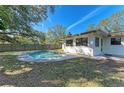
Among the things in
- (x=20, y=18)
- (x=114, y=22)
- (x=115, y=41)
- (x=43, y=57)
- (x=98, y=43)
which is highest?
(x=114, y=22)

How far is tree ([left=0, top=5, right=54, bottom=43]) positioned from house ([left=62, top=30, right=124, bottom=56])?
24.3 feet

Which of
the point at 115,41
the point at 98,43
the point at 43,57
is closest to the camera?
the point at 43,57

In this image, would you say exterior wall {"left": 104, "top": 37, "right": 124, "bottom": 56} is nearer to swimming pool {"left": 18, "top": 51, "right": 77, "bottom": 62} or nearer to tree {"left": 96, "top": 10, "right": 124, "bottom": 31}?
swimming pool {"left": 18, "top": 51, "right": 77, "bottom": 62}

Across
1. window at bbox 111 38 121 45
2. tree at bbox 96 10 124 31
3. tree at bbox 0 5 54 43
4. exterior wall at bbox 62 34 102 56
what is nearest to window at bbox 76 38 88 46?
exterior wall at bbox 62 34 102 56

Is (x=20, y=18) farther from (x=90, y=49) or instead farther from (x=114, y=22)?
(x=114, y=22)

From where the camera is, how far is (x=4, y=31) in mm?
5301

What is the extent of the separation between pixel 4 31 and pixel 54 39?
20.8 m

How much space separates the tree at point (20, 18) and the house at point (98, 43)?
24.3 feet

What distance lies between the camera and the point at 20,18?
226 inches

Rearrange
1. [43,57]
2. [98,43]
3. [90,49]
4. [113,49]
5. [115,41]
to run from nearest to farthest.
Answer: [43,57], [90,49], [115,41], [113,49], [98,43]

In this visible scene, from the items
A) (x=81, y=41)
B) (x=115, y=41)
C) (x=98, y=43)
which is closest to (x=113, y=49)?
(x=115, y=41)

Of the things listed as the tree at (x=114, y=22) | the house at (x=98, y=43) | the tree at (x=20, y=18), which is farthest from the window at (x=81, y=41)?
the tree at (x=114, y=22)

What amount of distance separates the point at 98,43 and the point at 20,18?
987cm

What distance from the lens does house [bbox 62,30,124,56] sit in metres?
12.7
